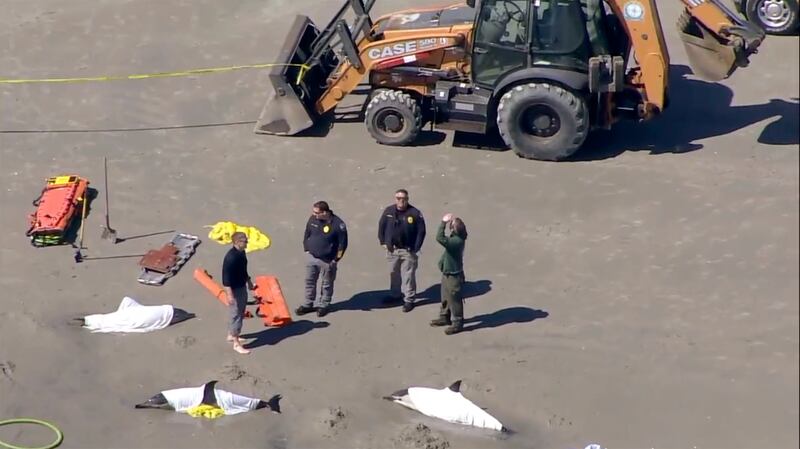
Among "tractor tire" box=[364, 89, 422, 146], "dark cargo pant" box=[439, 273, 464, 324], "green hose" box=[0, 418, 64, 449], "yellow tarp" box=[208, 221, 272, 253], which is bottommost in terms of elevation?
"green hose" box=[0, 418, 64, 449]

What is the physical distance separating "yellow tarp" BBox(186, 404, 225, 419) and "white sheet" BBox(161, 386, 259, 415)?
0.04 meters

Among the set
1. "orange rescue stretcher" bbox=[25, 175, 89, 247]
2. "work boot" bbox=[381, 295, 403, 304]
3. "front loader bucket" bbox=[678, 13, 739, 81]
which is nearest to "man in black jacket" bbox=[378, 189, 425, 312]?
"work boot" bbox=[381, 295, 403, 304]

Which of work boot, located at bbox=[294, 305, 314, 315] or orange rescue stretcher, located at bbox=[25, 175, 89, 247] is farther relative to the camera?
orange rescue stretcher, located at bbox=[25, 175, 89, 247]

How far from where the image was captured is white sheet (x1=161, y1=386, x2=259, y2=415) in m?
14.5

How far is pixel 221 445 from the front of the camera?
556 inches

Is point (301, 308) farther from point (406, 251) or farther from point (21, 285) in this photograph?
point (21, 285)

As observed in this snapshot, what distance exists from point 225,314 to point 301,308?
909mm

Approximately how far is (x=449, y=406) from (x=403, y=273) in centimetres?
236

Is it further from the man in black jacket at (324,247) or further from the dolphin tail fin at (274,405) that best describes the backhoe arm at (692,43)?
the dolphin tail fin at (274,405)

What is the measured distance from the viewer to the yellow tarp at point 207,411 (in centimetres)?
1445

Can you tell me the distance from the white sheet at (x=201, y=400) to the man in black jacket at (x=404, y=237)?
2619 mm

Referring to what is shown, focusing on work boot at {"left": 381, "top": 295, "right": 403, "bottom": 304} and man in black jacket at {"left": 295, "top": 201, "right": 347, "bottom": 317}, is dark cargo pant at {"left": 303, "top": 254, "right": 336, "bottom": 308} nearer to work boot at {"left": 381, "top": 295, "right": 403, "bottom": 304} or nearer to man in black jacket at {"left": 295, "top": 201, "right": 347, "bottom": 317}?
man in black jacket at {"left": 295, "top": 201, "right": 347, "bottom": 317}

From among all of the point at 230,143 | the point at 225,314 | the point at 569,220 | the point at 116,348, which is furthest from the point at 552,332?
the point at 230,143

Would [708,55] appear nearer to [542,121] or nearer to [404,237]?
[542,121]
